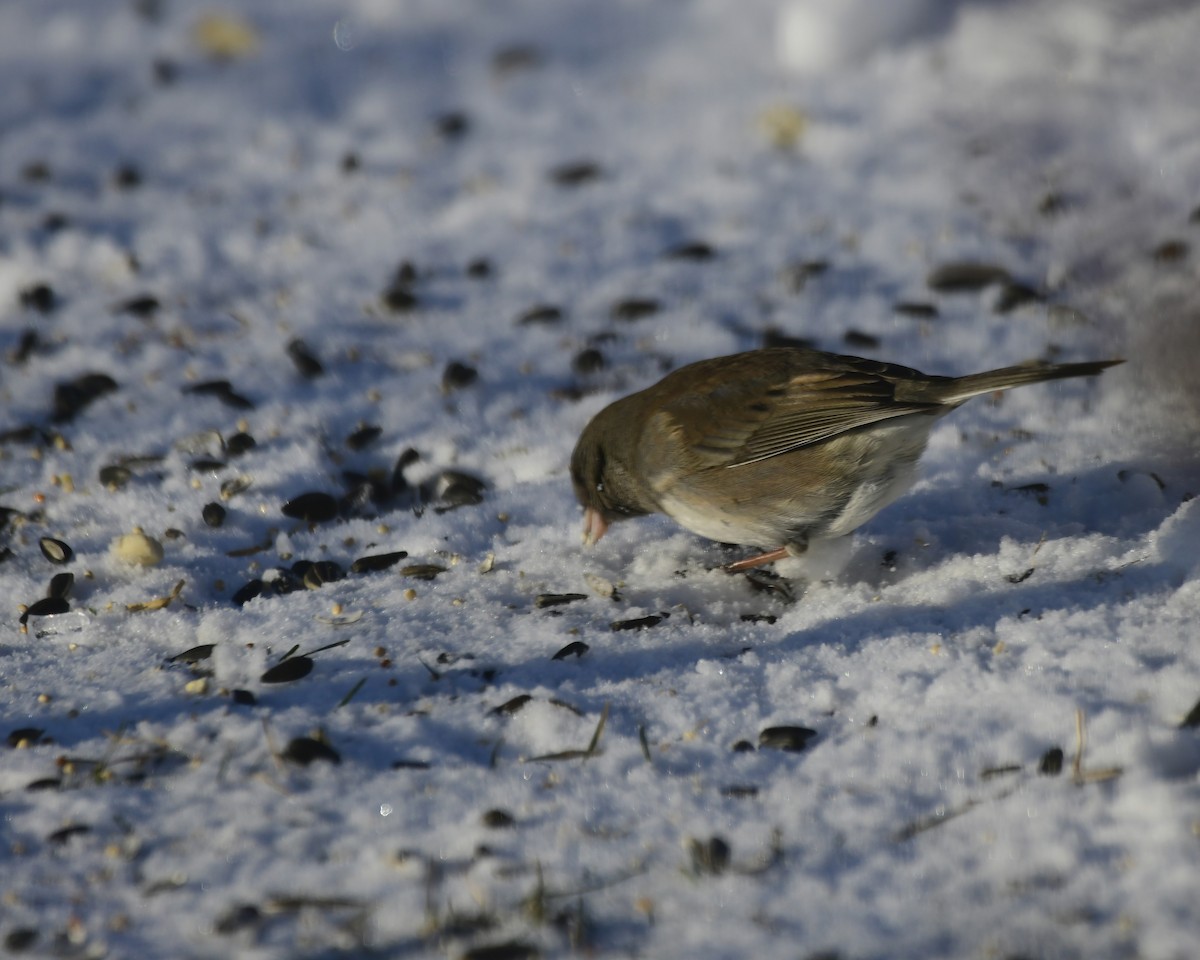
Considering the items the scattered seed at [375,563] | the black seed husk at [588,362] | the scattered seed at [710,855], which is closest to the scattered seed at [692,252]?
the black seed husk at [588,362]

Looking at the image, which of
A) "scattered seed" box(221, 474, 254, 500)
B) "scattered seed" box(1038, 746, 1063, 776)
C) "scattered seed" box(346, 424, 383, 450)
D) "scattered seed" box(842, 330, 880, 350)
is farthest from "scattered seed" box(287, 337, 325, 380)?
"scattered seed" box(1038, 746, 1063, 776)

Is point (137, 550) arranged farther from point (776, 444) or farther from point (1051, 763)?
point (1051, 763)

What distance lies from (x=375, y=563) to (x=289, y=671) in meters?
0.59

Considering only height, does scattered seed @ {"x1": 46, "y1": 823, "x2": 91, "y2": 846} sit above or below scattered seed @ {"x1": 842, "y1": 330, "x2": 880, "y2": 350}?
below

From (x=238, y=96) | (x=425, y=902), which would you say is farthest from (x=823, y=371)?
(x=238, y=96)

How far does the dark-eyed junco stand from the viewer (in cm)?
307

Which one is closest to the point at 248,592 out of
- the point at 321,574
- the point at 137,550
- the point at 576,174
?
the point at 321,574

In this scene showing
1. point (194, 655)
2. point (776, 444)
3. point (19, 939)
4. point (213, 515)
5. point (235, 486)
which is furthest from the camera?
point (235, 486)

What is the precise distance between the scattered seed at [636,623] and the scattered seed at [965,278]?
2.11 m

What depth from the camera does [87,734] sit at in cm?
266

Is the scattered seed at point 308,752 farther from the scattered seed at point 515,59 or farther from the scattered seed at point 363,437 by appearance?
the scattered seed at point 515,59

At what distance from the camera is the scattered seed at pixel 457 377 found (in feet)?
13.6

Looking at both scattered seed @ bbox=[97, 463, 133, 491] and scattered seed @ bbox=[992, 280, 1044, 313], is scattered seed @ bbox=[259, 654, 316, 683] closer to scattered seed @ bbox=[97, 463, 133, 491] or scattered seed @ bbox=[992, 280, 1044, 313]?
scattered seed @ bbox=[97, 463, 133, 491]

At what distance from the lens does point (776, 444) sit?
Answer: 311cm
